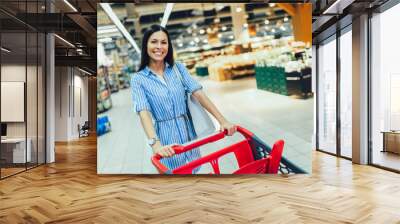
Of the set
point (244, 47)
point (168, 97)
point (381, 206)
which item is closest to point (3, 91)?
point (168, 97)

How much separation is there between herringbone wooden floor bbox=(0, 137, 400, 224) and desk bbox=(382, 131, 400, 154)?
48cm

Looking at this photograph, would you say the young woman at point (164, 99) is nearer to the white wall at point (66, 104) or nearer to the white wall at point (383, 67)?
the white wall at point (383, 67)

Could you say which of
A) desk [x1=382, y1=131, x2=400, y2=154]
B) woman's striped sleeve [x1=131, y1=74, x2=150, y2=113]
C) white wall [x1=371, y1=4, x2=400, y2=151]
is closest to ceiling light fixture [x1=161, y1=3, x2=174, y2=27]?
woman's striped sleeve [x1=131, y1=74, x2=150, y2=113]

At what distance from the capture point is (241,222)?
162 inches

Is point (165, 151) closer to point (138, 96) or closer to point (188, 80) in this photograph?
point (138, 96)

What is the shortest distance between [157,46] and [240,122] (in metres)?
1.87

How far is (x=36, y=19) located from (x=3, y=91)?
188 cm

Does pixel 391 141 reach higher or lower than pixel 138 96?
lower

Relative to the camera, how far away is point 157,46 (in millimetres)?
6820

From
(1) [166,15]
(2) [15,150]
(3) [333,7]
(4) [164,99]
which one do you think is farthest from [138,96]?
(3) [333,7]

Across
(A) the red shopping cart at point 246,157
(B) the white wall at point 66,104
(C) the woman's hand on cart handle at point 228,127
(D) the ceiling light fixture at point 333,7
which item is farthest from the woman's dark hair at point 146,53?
(B) the white wall at point 66,104

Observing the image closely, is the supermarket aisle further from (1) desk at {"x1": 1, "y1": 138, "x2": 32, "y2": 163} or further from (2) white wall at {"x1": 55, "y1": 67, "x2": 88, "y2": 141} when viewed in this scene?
(2) white wall at {"x1": 55, "y1": 67, "x2": 88, "y2": 141}

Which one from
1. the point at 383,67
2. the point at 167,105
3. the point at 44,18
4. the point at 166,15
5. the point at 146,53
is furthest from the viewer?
the point at 44,18

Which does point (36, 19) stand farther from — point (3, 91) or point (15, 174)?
point (15, 174)
